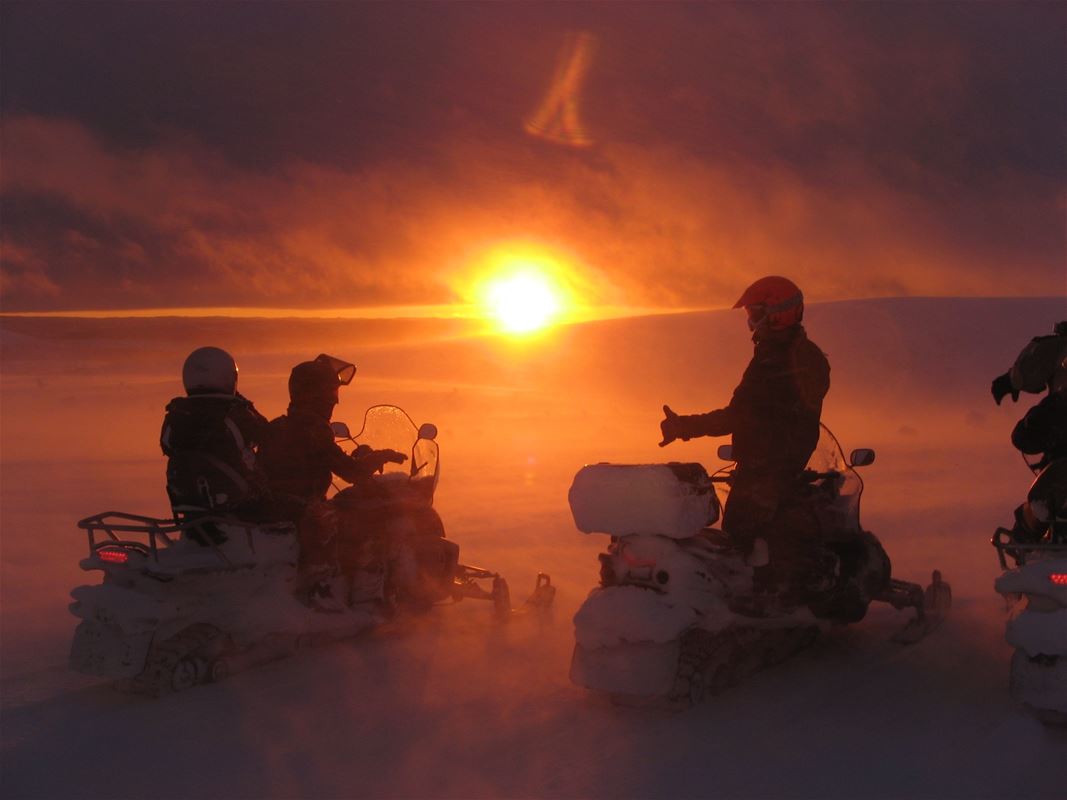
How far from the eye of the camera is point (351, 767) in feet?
Answer: 17.8

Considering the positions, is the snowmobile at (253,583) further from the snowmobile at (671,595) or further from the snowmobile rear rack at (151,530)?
the snowmobile at (671,595)

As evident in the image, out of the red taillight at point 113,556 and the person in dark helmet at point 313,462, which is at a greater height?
the person in dark helmet at point 313,462

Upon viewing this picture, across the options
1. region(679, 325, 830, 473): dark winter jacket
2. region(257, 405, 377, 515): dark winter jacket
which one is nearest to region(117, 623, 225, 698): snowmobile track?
region(257, 405, 377, 515): dark winter jacket

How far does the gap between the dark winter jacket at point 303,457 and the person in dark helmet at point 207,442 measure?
0.82 meters

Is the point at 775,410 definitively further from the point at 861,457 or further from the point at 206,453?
the point at 206,453

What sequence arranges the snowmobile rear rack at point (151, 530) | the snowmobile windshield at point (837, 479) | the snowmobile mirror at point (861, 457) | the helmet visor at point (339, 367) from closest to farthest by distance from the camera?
the snowmobile rear rack at point (151, 530), the snowmobile mirror at point (861, 457), the snowmobile windshield at point (837, 479), the helmet visor at point (339, 367)

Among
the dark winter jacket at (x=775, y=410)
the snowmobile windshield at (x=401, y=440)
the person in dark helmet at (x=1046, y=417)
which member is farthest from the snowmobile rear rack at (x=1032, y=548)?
the snowmobile windshield at (x=401, y=440)

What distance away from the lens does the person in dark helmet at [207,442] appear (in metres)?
6.92

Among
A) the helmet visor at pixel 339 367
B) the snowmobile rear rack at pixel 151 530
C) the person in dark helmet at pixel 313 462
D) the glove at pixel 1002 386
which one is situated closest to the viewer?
the glove at pixel 1002 386

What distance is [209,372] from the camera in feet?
22.8

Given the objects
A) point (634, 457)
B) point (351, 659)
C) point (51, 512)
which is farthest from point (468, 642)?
point (634, 457)

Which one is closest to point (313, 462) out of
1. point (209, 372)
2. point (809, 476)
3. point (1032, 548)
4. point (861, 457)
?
point (209, 372)

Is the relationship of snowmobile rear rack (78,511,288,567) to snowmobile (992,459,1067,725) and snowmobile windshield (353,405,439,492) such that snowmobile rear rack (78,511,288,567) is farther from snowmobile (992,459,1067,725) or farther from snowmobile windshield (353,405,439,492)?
snowmobile (992,459,1067,725)

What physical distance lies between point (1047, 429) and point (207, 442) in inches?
184
